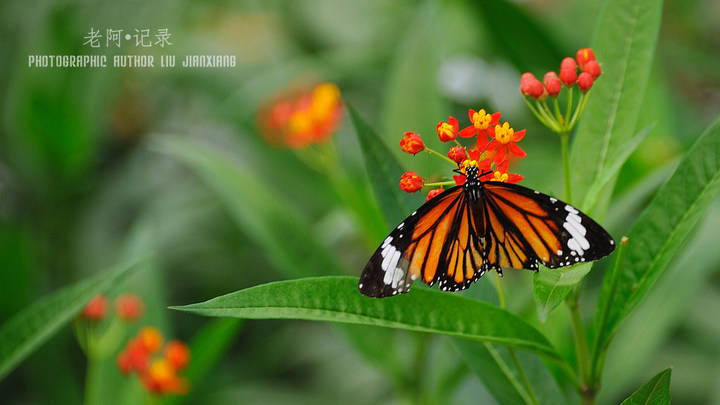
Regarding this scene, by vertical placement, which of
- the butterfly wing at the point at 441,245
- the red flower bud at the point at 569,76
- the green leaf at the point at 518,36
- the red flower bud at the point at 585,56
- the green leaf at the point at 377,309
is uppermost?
the green leaf at the point at 518,36

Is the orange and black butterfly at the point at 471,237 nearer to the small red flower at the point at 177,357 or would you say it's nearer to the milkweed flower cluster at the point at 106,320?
the small red flower at the point at 177,357

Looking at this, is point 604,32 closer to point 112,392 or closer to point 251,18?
point 112,392

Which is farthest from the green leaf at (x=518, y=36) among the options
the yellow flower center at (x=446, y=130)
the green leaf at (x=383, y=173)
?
the yellow flower center at (x=446, y=130)

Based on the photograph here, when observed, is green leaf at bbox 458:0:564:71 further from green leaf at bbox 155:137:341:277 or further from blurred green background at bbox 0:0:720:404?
green leaf at bbox 155:137:341:277

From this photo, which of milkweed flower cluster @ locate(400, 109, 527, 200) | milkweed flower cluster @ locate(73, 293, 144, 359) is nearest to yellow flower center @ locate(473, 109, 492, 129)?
milkweed flower cluster @ locate(400, 109, 527, 200)

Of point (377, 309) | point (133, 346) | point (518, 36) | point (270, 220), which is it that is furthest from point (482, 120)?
point (518, 36)
